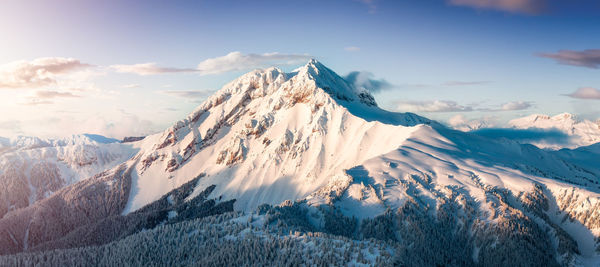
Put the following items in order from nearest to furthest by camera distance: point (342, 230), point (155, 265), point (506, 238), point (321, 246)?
point (321, 246)
point (155, 265)
point (506, 238)
point (342, 230)

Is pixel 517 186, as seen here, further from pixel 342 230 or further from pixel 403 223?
pixel 342 230

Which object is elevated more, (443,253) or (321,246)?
(321,246)

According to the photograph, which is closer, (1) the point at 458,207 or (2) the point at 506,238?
(2) the point at 506,238

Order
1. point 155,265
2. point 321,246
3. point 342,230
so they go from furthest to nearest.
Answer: point 342,230 < point 155,265 < point 321,246

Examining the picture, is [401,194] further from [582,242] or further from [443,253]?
[582,242]

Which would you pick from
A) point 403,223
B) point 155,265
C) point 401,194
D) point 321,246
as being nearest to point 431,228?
point 403,223

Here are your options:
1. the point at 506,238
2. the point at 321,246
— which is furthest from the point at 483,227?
the point at 321,246

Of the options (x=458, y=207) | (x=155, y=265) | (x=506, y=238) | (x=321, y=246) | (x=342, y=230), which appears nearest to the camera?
(x=321, y=246)

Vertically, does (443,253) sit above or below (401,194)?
below

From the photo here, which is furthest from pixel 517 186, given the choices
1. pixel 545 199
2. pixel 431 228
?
pixel 431 228

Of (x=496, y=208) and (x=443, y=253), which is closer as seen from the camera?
(x=443, y=253)
